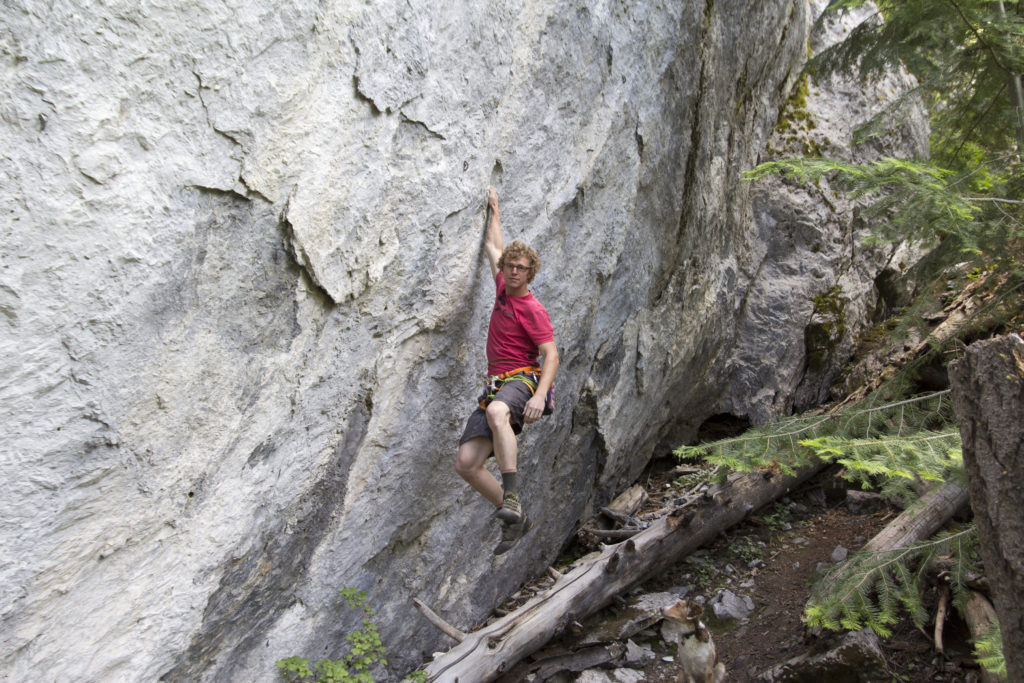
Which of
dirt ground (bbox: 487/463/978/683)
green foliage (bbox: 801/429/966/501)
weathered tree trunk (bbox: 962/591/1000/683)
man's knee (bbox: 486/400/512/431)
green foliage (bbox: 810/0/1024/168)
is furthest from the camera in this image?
green foliage (bbox: 810/0/1024/168)

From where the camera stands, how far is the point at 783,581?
717 cm

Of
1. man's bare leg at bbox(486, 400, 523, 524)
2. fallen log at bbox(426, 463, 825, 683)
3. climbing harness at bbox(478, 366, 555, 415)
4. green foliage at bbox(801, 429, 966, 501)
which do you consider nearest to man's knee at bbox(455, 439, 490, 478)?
man's bare leg at bbox(486, 400, 523, 524)

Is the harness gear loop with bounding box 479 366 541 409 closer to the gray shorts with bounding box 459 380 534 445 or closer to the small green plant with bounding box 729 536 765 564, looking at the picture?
the gray shorts with bounding box 459 380 534 445

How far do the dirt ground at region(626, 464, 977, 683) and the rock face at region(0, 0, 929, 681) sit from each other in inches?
73.6

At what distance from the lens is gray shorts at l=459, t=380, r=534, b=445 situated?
4.97m

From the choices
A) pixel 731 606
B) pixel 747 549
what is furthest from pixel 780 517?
pixel 731 606

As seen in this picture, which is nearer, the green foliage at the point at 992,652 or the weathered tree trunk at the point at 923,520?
the green foliage at the point at 992,652

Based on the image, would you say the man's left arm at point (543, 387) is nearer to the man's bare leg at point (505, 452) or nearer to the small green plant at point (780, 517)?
the man's bare leg at point (505, 452)

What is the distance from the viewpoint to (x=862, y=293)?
32.1 feet

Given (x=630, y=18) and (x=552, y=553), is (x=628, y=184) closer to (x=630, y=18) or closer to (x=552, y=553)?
(x=630, y=18)

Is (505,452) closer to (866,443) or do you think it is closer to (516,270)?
(516,270)

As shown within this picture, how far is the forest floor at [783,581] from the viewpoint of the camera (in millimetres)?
5844

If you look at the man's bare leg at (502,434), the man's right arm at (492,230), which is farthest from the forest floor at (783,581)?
the man's right arm at (492,230)

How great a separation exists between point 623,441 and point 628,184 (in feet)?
9.68
